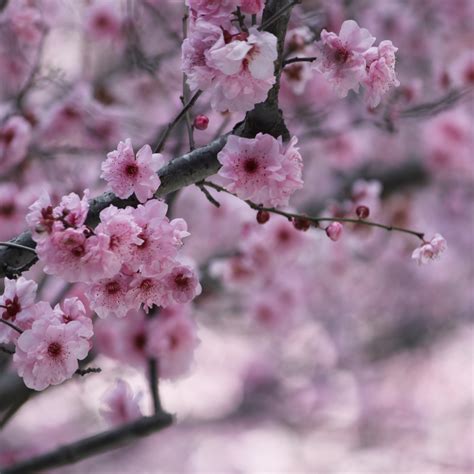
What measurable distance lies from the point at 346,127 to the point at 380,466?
4.65 metres

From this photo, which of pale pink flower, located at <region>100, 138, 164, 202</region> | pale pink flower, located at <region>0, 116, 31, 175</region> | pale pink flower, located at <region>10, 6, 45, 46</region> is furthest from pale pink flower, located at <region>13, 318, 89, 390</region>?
pale pink flower, located at <region>10, 6, 45, 46</region>

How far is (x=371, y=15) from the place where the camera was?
17.2 ft

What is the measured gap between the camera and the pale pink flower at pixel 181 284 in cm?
186

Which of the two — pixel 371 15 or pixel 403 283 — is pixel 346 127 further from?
pixel 403 283

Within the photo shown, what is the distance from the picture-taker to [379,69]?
181 centimetres

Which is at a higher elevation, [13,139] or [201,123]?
[13,139]

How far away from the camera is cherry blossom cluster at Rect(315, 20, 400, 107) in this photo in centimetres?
181

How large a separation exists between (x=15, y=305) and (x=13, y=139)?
172cm

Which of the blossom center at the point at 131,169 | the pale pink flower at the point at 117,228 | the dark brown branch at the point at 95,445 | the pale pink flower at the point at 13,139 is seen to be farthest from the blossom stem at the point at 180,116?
the pale pink flower at the point at 13,139

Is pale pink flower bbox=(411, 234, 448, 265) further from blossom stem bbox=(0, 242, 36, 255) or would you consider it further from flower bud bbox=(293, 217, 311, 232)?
blossom stem bbox=(0, 242, 36, 255)

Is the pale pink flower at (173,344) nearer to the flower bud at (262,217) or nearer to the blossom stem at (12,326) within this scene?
the flower bud at (262,217)

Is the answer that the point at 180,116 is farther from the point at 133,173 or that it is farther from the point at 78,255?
the point at 78,255

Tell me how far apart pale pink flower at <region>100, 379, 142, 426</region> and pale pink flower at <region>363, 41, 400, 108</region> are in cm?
169

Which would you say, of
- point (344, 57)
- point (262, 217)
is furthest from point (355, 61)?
point (262, 217)
